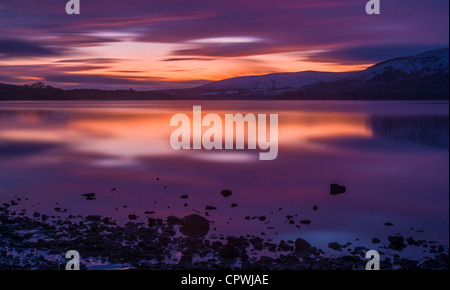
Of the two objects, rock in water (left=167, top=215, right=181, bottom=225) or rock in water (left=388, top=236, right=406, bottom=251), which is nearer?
rock in water (left=388, top=236, right=406, bottom=251)

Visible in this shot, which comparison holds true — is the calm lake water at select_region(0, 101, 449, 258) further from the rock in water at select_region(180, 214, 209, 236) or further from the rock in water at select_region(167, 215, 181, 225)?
the rock in water at select_region(167, 215, 181, 225)

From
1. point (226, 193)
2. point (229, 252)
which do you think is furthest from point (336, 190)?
point (229, 252)

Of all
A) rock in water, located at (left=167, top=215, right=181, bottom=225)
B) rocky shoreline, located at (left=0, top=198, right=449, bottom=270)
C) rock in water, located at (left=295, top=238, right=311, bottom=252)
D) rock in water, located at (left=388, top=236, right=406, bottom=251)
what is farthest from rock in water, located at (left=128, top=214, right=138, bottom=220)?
rock in water, located at (left=388, top=236, right=406, bottom=251)

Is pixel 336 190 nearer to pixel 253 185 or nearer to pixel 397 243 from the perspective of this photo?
pixel 253 185

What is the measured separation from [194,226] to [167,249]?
5.78 feet

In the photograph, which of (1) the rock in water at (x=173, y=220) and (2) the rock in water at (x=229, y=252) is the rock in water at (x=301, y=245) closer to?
(2) the rock in water at (x=229, y=252)

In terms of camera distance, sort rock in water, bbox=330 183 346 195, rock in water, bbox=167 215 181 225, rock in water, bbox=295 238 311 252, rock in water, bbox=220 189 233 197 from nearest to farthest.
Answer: rock in water, bbox=295 238 311 252 < rock in water, bbox=167 215 181 225 < rock in water, bbox=220 189 233 197 < rock in water, bbox=330 183 346 195

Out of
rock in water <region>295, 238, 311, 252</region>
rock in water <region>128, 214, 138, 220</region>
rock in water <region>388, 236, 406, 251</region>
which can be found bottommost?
rock in water <region>388, 236, 406, 251</region>

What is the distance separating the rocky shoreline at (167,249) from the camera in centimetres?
1049

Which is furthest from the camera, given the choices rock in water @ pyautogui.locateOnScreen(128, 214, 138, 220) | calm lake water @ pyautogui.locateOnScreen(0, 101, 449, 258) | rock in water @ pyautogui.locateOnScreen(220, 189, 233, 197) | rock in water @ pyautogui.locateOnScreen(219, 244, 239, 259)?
rock in water @ pyautogui.locateOnScreen(220, 189, 233, 197)

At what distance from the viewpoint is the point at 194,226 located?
13047mm

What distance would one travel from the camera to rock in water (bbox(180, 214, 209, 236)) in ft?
42.1
